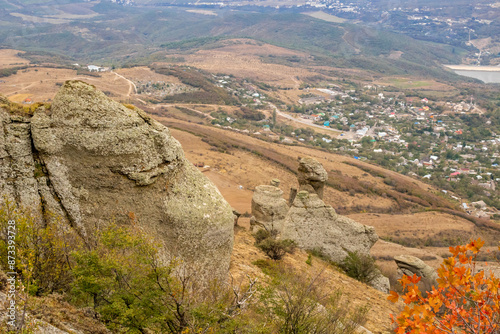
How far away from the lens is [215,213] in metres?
8.26

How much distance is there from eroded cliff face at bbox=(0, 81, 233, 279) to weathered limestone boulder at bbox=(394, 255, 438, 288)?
11.5 meters

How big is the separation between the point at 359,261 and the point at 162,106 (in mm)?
62772

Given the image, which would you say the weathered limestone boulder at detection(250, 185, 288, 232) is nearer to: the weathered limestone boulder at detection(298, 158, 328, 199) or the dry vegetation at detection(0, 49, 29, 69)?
the weathered limestone boulder at detection(298, 158, 328, 199)

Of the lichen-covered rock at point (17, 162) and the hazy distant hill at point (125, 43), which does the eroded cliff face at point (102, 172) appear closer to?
the lichen-covered rock at point (17, 162)

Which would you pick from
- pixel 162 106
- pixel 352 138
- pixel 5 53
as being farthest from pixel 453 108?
pixel 5 53

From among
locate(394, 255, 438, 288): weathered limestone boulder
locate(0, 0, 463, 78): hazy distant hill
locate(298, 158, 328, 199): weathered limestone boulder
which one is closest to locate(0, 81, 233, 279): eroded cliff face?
locate(298, 158, 328, 199): weathered limestone boulder

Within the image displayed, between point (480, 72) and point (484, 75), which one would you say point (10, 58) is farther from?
point (480, 72)

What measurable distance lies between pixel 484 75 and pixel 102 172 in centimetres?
18999

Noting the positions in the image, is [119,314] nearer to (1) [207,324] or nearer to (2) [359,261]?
(1) [207,324]

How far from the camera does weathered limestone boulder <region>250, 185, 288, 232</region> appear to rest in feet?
55.5

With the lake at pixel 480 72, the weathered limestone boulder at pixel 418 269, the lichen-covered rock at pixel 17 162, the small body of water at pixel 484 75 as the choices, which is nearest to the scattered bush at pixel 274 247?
the weathered limestone boulder at pixel 418 269

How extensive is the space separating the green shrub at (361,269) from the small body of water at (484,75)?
16541cm

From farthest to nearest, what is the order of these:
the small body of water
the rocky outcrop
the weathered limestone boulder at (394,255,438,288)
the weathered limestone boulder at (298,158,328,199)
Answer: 1. the small body of water
2. the weathered limestone boulder at (298,158,328,199)
3. the weathered limestone boulder at (394,255,438,288)
4. the rocky outcrop

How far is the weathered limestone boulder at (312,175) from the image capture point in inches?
687
